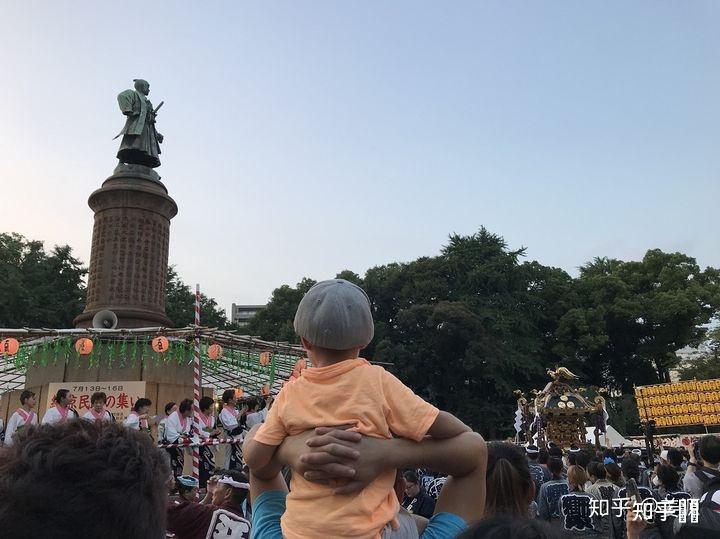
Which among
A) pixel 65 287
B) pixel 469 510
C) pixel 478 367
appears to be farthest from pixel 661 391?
pixel 65 287

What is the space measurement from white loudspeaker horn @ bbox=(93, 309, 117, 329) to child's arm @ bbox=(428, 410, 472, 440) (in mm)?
13504

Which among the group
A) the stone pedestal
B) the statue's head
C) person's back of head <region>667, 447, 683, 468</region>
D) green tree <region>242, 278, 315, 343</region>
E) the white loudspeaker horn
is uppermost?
the statue's head

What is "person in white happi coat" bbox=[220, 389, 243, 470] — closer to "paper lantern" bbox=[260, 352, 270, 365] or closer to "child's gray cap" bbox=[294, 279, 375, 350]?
"paper lantern" bbox=[260, 352, 270, 365]

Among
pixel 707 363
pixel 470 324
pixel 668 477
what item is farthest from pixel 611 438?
pixel 668 477

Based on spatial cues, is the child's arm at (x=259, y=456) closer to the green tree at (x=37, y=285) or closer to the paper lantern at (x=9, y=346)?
the paper lantern at (x=9, y=346)

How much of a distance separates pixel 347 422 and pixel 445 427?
0.29 m

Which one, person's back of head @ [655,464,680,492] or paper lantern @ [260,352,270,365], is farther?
paper lantern @ [260,352,270,365]

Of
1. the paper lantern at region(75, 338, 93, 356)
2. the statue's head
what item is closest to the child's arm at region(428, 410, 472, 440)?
the paper lantern at region(75, 338, 93, 356)

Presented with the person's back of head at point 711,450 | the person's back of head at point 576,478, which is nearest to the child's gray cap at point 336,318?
the person's back of head at point 711,450

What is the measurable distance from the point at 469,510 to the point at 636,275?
3852 cm

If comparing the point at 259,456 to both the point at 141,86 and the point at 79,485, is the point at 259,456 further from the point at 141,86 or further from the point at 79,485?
the point at 141,86

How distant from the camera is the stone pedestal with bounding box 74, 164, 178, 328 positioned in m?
14.5

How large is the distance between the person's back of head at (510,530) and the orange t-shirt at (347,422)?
463 mm

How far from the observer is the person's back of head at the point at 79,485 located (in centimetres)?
104
